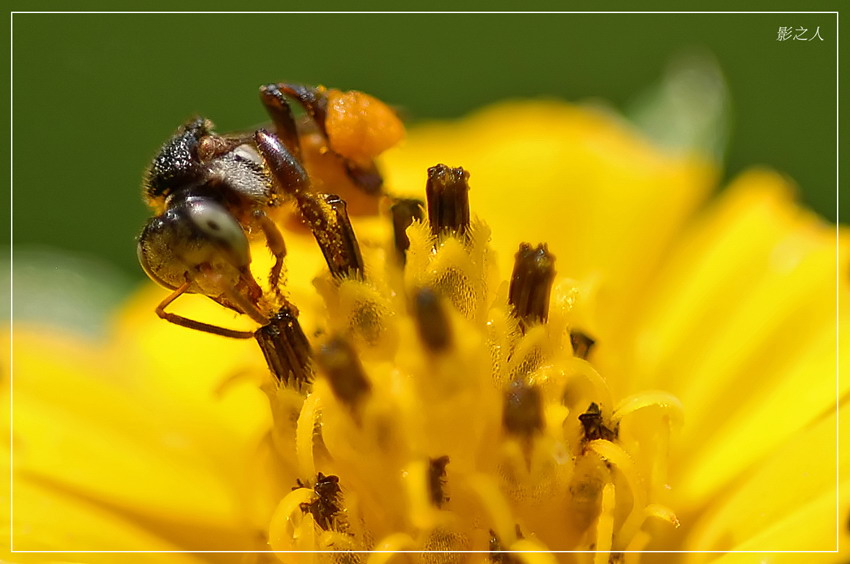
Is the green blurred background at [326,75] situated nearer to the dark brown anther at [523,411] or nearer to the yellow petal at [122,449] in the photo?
the yellow petal at [122,449]

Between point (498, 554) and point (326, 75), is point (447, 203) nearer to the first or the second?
point (498, 554)

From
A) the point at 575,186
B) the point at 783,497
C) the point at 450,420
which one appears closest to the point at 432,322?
the point at 450,420

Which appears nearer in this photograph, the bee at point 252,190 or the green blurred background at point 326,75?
the bee at point 252,190

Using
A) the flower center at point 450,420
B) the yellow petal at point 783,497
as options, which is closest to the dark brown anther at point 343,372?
the flower center at point 450,420

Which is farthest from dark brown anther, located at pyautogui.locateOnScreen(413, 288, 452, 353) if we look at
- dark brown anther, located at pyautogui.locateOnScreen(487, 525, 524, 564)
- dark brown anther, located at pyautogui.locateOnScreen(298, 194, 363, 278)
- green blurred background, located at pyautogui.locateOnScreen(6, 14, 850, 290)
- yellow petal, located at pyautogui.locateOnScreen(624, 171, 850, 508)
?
green blurred background, located at pyautogui.locateOnScreen(6, 14, 850, 290)

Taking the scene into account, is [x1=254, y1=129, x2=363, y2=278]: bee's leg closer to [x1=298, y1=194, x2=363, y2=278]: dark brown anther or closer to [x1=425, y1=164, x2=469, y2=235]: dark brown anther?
[x1=298, y1=194, x2=363, y2=278]: dark brown anther
